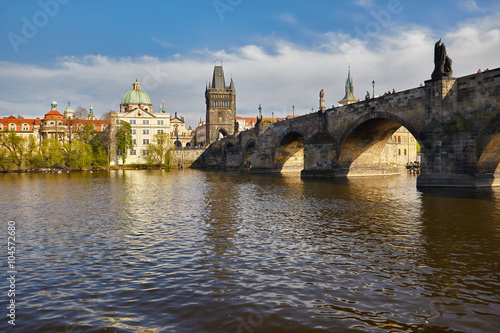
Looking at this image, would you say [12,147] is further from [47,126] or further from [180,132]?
[180,132]

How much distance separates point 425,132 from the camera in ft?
90.7

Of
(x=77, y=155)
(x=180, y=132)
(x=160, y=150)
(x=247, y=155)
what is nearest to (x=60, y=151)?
(x=77, y=155)

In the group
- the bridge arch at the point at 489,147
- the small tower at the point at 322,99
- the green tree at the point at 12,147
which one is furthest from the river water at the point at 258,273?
the green tree at the point at 12,147

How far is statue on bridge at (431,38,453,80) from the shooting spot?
2720 cm

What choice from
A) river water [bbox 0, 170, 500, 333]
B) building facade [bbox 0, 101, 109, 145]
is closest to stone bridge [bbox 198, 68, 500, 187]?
river water [bbox 0, 170, 500, 333]

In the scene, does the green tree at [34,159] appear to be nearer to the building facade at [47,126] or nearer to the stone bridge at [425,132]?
the building facade at [47,126]

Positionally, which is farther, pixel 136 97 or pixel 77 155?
pixel 136 97

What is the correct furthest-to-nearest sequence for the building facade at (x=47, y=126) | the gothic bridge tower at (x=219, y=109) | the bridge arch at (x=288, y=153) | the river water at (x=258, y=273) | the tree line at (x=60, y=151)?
the gothic bridge tower at (x=219, y=109)
the building facade at (x=47, y=126)
the tree line at (x=60, y=151)
the bridge arch at (x=288, y=153)
the river water at (x=258, y=273)

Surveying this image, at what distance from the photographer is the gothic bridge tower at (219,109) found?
5305 inches

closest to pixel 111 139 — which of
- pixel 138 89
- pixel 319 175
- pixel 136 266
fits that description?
pixel 138 89

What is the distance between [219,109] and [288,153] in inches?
3045

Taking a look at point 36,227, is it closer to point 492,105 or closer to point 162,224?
point 162,224

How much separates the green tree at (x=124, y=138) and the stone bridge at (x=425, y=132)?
48052 mm

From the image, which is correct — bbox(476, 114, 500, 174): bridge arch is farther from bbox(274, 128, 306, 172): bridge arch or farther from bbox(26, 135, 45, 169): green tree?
bbox(26, 135, 45, 169): green tree
